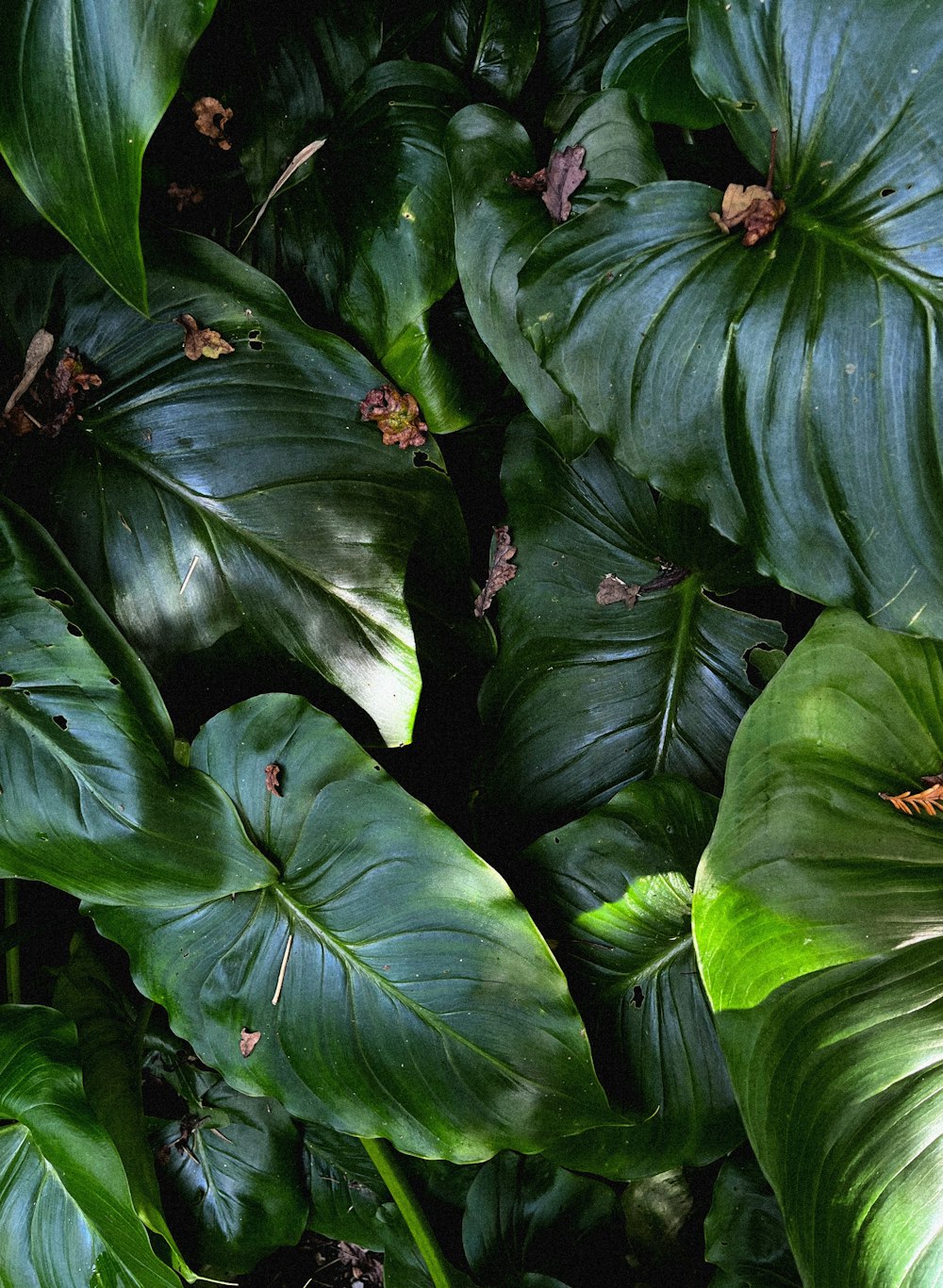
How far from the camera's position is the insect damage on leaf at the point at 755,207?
726 millimetres

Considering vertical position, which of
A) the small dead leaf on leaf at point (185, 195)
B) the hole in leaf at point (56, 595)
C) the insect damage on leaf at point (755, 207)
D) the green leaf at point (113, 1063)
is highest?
the insect damage on leaf at point (755, 207)

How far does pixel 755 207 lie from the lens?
73cm

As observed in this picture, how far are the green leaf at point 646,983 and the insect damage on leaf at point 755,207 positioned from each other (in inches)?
20.3

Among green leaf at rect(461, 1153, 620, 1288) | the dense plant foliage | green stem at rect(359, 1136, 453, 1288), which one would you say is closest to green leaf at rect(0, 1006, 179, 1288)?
the dense plant foliage

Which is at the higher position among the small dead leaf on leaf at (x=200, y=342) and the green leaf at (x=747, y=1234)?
the small dead leaf on leaf at (x=200, y=342)

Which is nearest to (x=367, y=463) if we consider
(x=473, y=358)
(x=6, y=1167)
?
(x=473, y=358)

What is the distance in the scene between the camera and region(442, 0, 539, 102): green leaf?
3.62 feet

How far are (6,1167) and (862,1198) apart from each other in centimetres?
85

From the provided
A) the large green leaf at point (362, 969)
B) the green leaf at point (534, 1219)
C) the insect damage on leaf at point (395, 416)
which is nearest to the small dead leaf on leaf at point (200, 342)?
the insect damage on leaf at point (395, 416)

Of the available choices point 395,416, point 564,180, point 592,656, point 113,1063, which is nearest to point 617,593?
point 592,656

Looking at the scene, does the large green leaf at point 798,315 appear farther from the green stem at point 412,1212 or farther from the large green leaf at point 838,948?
the green stem at point 412,1212

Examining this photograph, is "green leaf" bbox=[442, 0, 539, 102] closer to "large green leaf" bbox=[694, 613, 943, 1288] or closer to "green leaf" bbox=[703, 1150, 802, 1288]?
"large green leaf" bbox=[694, 613, 943, 1288]

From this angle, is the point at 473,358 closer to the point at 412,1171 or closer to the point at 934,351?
the point at 934,351

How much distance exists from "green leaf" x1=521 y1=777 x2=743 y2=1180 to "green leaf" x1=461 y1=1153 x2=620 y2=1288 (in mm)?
221
